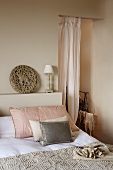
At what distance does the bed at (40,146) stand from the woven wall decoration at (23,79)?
0.12 m

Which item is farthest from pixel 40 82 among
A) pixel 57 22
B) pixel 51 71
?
pixel 57 22

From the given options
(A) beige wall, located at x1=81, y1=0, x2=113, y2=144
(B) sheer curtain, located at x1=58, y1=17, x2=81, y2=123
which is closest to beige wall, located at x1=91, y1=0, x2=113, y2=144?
(A) beige wall, located at x1=81, y1=0, x2=113, y2=144

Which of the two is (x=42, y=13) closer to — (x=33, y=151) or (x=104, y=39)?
(x=104, y=39)

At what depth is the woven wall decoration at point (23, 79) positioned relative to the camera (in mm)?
3658

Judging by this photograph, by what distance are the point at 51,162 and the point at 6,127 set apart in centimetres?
119

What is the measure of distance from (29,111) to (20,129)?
1.00 ft

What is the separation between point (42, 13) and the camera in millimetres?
3793

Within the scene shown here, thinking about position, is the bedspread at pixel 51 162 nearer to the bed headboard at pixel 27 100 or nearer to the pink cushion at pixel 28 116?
the pink cushion at pixel 28 116

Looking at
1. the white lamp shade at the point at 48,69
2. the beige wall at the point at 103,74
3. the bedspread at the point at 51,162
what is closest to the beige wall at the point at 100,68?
the beige wall at the point at 103,74

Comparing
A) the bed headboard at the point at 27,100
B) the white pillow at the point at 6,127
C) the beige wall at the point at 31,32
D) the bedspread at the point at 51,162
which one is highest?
the beige wall at the point at 31,32

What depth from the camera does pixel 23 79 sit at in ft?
12.2

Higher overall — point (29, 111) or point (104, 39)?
point (104, 39)

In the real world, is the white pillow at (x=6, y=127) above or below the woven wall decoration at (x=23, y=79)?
below

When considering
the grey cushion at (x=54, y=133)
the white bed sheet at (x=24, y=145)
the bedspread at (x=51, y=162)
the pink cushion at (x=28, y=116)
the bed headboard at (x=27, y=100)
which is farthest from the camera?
the bed headboard at (x=27, y=100)
